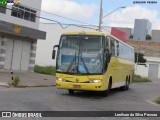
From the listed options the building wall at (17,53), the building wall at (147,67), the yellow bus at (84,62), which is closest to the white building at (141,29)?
the building wall at (147,67)

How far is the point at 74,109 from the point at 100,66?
531cm

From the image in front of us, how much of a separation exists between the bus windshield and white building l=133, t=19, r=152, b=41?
229 feet

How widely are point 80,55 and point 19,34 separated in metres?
15.3

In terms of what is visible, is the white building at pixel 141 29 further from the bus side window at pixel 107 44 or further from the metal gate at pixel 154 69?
the bus side window at pixel 107 44

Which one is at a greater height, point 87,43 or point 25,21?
point 25,21

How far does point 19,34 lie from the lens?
114ft

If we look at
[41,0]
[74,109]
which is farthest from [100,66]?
[41,0]

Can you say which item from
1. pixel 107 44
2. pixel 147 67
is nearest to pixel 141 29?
pixel 147 67

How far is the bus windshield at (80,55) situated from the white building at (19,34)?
39.2 feet

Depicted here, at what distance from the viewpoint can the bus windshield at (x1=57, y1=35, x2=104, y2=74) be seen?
20.1 metres

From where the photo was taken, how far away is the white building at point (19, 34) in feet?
109

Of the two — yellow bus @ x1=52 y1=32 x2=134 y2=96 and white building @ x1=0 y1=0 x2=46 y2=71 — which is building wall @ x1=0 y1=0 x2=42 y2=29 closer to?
white building @ x1=0 y1=0 x2=46 y2=71

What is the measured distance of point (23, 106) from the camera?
14.7m

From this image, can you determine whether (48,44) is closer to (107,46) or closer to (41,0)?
(41,0)
